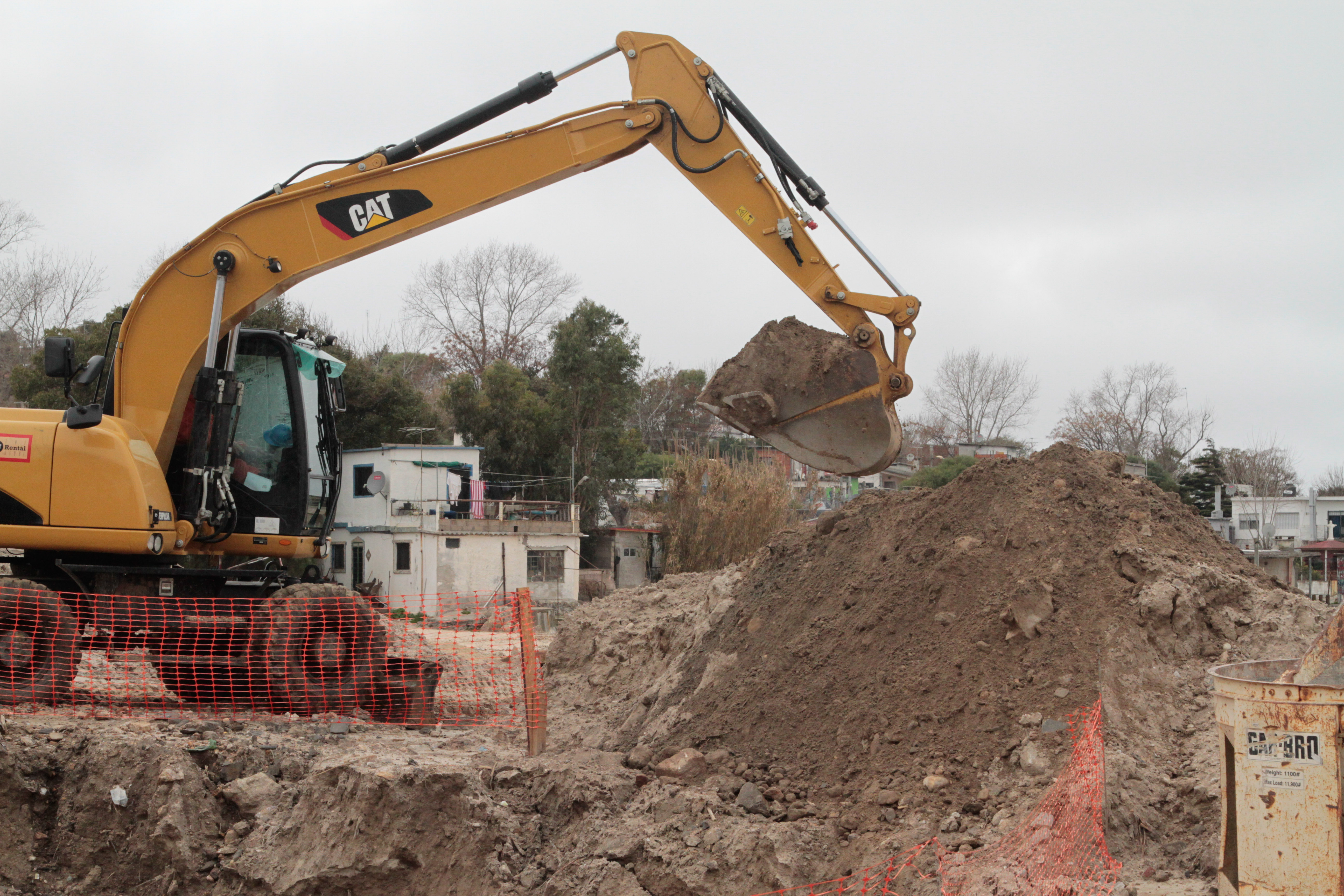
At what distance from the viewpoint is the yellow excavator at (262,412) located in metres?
6.47

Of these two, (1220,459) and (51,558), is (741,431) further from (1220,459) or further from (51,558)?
(1220,459)

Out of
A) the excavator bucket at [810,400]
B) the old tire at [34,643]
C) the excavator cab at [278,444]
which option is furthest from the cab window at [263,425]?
the excavator bucket at [810,400]

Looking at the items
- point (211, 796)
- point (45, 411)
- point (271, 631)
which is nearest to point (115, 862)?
point (211, 796)

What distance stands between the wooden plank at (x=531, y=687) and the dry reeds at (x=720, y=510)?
16.5 m

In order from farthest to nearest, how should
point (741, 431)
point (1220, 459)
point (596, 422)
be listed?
point (1220, 459), point (596, 422), point (741, 431)

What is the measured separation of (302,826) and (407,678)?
6.58 ft

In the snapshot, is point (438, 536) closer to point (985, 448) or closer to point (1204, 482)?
point (985, 448)

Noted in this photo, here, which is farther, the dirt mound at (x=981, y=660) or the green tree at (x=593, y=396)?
the green tree at (x=593, y=396)

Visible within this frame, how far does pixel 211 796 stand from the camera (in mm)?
5664

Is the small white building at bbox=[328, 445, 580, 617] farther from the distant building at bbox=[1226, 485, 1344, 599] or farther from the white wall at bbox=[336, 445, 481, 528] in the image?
the distant building at bbox=[1226, 485, 1344, 599]

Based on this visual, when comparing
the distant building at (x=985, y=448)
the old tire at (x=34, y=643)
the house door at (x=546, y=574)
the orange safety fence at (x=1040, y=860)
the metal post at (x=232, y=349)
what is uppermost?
the distant building at (x=985, y=448)

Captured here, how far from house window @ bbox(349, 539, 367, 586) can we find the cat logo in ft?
60.5

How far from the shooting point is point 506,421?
28.9 meters

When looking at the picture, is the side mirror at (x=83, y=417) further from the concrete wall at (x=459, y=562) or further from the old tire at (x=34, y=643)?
the concrete wall at (x=459, y=562)
